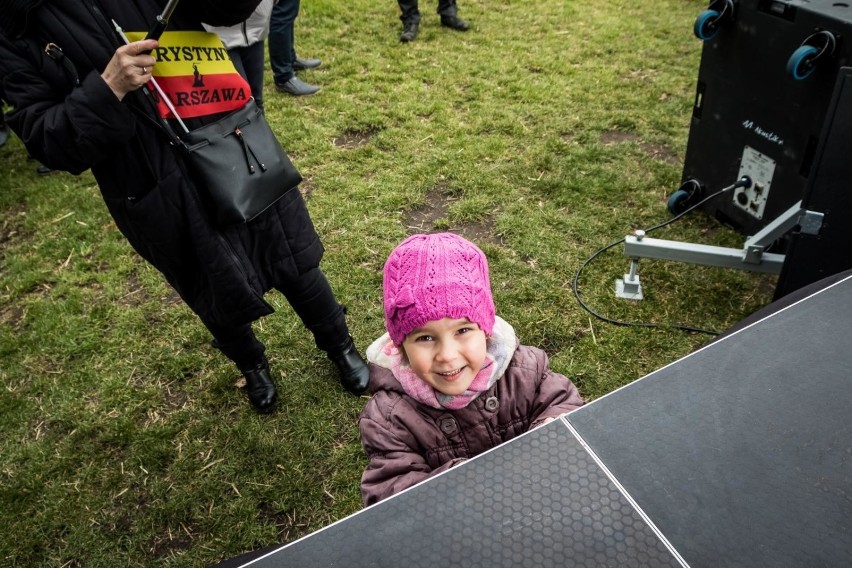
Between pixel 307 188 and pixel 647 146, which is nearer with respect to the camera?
pixel 307 188

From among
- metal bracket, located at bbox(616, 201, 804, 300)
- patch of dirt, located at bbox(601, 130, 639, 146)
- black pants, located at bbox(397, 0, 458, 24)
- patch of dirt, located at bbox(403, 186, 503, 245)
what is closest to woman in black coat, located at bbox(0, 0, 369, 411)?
patch of dirt, located at bbox(403, 186, 503, 245)

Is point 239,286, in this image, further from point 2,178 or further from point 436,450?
point 2,178

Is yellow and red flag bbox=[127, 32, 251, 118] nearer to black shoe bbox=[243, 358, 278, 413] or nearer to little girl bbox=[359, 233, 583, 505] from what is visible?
little girl bbox=[359, 233, 583, 505]

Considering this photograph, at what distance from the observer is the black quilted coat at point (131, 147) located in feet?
5.03

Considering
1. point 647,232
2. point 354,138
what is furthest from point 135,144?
point 354,138

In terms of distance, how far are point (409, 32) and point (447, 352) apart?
216 inches

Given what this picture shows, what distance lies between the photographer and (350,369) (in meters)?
2.69

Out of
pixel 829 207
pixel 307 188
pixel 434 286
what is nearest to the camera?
pixel 434 286

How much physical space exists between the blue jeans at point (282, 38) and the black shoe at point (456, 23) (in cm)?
190

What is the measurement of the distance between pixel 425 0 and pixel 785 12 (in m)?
5.02

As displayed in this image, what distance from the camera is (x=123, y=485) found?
247cm

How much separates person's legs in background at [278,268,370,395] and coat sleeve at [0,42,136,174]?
829 millimetres

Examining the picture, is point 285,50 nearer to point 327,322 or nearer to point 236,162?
point 327,322

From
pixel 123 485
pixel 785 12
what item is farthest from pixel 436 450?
pixel 785 12
